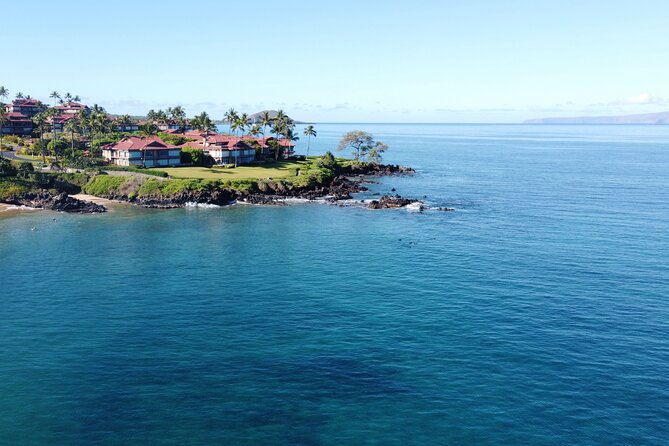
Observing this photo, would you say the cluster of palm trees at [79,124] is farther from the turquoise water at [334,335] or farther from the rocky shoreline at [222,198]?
the turquoise water at [334,335]

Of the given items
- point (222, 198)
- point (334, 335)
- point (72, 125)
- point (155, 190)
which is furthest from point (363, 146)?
point (334, 335)

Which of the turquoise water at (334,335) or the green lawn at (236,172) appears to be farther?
the green lawn at (236,172)

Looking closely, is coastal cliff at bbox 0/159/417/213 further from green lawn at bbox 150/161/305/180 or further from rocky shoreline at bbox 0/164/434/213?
green lawn at bbox 150/161/305/180

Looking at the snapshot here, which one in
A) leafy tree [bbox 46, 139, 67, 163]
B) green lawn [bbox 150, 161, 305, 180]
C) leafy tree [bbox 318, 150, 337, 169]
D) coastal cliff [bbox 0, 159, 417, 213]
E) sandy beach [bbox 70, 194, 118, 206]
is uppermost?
leafy tree [bbox 46, 139, 67, 163]

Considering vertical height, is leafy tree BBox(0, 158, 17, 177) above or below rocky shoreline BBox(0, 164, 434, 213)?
above

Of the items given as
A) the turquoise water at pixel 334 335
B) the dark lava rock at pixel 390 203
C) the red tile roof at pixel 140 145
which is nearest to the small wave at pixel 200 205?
the turquoise water at pixel 334 335

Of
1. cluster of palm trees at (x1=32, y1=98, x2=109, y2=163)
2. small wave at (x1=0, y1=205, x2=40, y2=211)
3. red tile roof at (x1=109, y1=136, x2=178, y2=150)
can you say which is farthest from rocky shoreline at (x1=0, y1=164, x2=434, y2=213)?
cluster of palm trees at (x1=32, y1=98, x2=109, y2=163)

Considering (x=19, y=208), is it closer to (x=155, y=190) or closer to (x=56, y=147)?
(x=155, y=190)

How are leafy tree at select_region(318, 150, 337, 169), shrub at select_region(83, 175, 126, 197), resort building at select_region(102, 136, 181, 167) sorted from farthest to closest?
leafy tree at select_region(318, 150, 337, 169)
resort building at select_region(102, 136, 181, 167)
shrub at select_region(83, 175, 126, 197)
